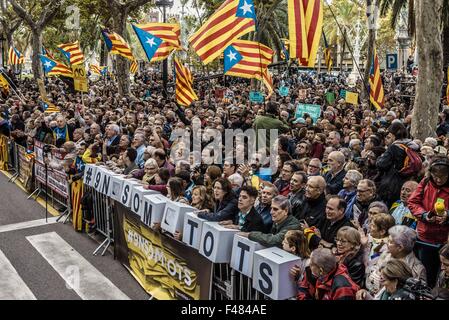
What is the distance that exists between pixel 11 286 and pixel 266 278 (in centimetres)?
410

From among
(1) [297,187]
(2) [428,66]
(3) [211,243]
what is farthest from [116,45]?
(3) [211,243]

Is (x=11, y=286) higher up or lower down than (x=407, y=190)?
lower down

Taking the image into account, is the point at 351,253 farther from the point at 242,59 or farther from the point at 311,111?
the point at 311,111

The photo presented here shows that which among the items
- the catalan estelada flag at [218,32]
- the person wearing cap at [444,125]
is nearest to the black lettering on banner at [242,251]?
the catalan estelada flag at [218,32]

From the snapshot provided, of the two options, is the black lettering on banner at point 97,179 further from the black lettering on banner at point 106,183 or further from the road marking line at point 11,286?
the road marking line at point 11,286

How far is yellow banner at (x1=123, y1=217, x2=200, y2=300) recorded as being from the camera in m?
6.14

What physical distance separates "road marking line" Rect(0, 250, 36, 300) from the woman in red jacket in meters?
4.86

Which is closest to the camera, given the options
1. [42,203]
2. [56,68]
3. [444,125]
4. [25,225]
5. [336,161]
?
[336,161]

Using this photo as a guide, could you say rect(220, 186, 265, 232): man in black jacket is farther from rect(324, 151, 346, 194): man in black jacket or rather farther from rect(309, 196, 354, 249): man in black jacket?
rect(324, 151, 346, 194): man in black jacket

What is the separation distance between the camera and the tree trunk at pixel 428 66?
11609 millimetres

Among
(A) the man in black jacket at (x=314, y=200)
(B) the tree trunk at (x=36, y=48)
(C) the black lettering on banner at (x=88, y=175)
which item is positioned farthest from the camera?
(B) the tree trunk at (x=36, y=48)

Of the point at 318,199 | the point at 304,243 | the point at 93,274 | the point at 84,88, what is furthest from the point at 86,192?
the point at 84,88

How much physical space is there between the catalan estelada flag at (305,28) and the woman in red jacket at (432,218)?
343 centimetres

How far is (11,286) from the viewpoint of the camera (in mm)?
7180
